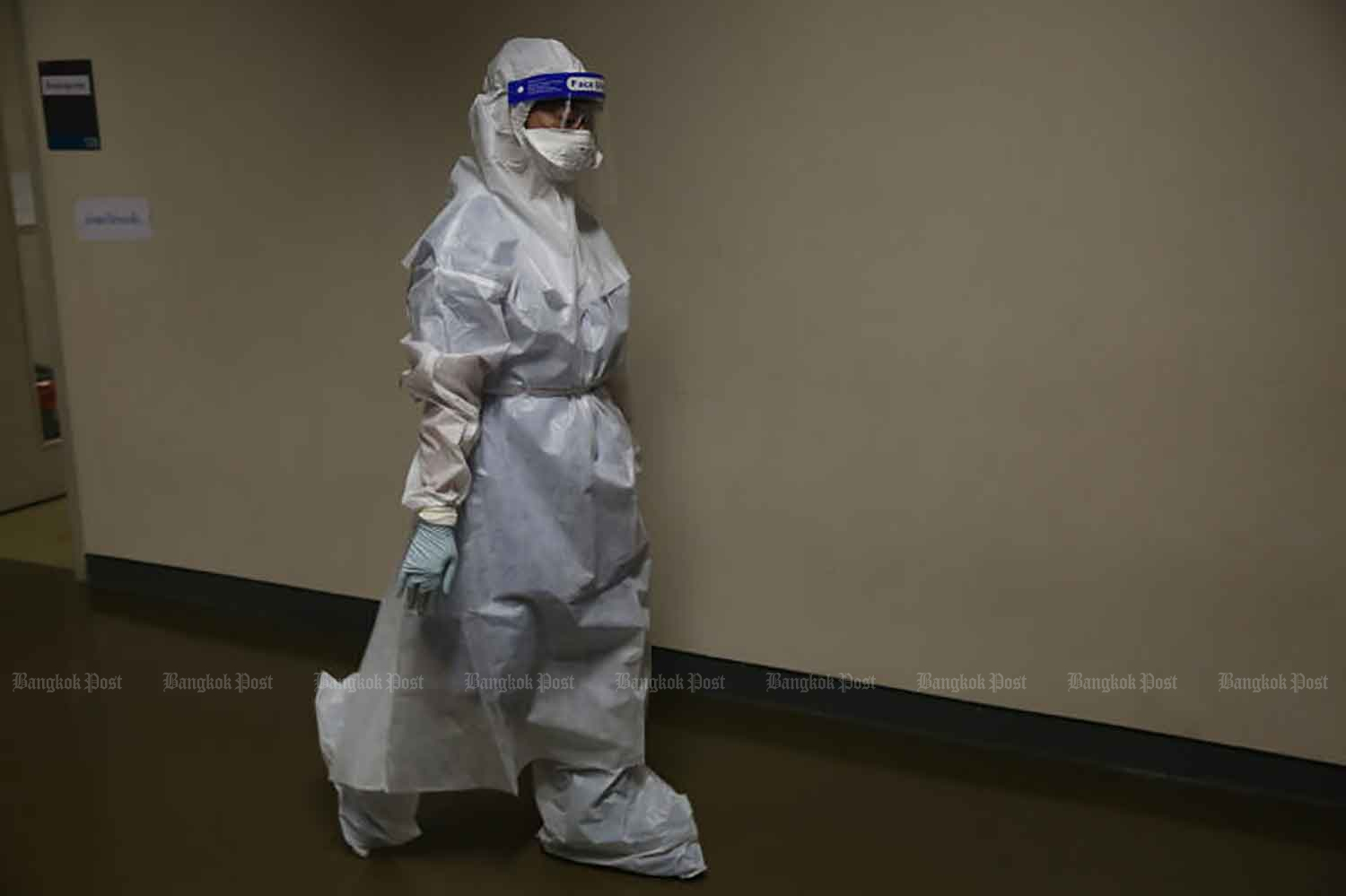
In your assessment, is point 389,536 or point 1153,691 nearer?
point 1153,691

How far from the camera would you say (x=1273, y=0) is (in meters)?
2.09

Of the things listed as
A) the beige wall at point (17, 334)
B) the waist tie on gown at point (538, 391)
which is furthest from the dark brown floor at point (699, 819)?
the beige wall at point (17, 334)

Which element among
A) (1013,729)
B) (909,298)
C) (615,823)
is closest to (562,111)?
(909,298)

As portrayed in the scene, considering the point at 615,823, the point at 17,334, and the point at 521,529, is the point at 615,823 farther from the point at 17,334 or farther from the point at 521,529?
the point at 17,334

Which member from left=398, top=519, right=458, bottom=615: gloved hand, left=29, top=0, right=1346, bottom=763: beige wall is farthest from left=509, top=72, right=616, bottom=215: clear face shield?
left=398, top=519, right=458, bottom=615: gloved hand

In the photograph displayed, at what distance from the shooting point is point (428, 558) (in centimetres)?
196

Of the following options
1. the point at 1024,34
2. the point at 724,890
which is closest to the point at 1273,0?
the point at 1024,34

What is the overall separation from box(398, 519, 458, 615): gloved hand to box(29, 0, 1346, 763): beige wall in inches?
33.5

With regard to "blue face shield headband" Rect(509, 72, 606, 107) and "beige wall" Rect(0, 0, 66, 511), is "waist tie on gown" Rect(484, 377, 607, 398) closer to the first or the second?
"blue face shield headband" Rect(509, 72, 606, 107)

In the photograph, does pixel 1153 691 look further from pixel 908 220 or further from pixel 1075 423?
pixel 908 220

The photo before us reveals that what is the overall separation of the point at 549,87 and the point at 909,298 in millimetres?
865

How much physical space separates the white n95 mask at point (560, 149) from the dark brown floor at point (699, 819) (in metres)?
1.25

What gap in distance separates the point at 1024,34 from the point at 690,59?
67 cm

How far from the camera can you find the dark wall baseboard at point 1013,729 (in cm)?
239
